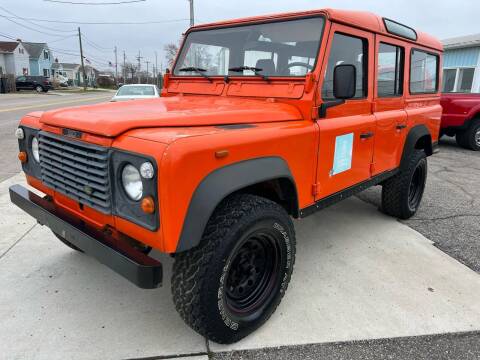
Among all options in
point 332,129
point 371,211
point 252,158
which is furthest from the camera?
point 371,211

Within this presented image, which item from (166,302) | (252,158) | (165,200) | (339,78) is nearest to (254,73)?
(339,78)

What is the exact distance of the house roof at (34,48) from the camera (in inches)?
2350

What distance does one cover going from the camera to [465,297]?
9.91ft

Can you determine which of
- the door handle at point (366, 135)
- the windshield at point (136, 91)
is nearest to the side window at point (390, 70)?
the door handle at point (366, 135)

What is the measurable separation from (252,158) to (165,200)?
0.64 meters

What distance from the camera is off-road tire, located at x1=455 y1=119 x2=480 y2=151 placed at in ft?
32.3

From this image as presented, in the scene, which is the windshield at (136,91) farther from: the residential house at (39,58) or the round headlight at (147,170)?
the residential house at (39,58)

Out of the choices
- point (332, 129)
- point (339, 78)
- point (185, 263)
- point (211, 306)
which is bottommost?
point (211, 306)

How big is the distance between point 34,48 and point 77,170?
6988 centimetres

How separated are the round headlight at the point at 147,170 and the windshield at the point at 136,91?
11.3 m

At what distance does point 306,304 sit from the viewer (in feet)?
9.37

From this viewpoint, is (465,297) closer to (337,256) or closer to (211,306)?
(337,256)

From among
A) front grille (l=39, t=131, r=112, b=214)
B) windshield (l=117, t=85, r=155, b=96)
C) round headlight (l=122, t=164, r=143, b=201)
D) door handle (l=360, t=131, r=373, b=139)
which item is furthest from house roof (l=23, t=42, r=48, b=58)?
round headlight (l=122, t=164, r=143, b=201)

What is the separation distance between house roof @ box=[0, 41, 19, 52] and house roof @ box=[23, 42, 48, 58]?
4.50 meters
